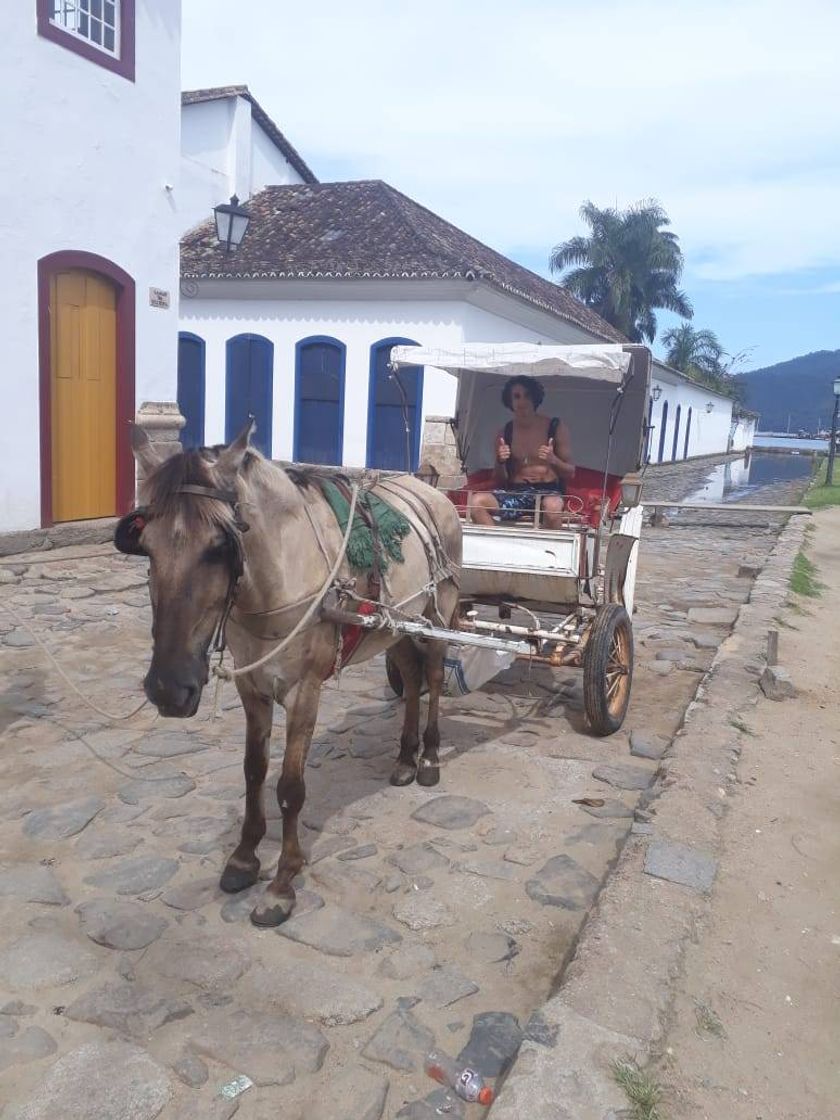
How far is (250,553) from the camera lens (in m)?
2.90

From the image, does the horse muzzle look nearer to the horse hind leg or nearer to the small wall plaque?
the horse hind leg

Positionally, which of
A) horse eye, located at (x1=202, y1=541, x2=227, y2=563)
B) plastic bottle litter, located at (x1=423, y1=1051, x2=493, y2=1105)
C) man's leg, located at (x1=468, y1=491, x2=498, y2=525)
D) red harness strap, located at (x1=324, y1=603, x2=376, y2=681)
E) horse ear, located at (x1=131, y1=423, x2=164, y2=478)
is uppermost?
horse ear, located at (x1=131, y1=423, x2=164, y2=478)

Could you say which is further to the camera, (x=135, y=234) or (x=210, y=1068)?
(x=135, y=234)

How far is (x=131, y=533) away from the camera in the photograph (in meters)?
2.62

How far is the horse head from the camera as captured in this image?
2.48 meters

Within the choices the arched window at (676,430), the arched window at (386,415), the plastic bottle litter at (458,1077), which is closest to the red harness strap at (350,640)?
the plastic bottle litter at (458,1077)

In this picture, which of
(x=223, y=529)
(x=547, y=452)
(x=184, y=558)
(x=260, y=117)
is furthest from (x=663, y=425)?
(x=184, y=558)

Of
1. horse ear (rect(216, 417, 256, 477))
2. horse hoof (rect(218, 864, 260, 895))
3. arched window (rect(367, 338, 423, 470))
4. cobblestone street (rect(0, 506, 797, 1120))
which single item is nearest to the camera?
cobblestone street (rect(0, 506, 797, 1120))

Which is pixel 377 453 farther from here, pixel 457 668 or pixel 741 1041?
pixel 741 1041

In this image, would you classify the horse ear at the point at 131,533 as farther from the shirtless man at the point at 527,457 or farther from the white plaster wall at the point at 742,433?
the white plaster wall at the point at 742,433

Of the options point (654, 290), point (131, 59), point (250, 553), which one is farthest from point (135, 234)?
point (654, 290)

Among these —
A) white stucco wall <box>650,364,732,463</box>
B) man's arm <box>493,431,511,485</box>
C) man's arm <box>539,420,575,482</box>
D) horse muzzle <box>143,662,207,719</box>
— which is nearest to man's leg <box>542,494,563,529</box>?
man's arm <box>539,420,575,482</box>

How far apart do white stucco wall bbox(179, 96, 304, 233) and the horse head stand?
16.2 metres

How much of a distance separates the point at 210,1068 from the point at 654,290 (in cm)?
4108
